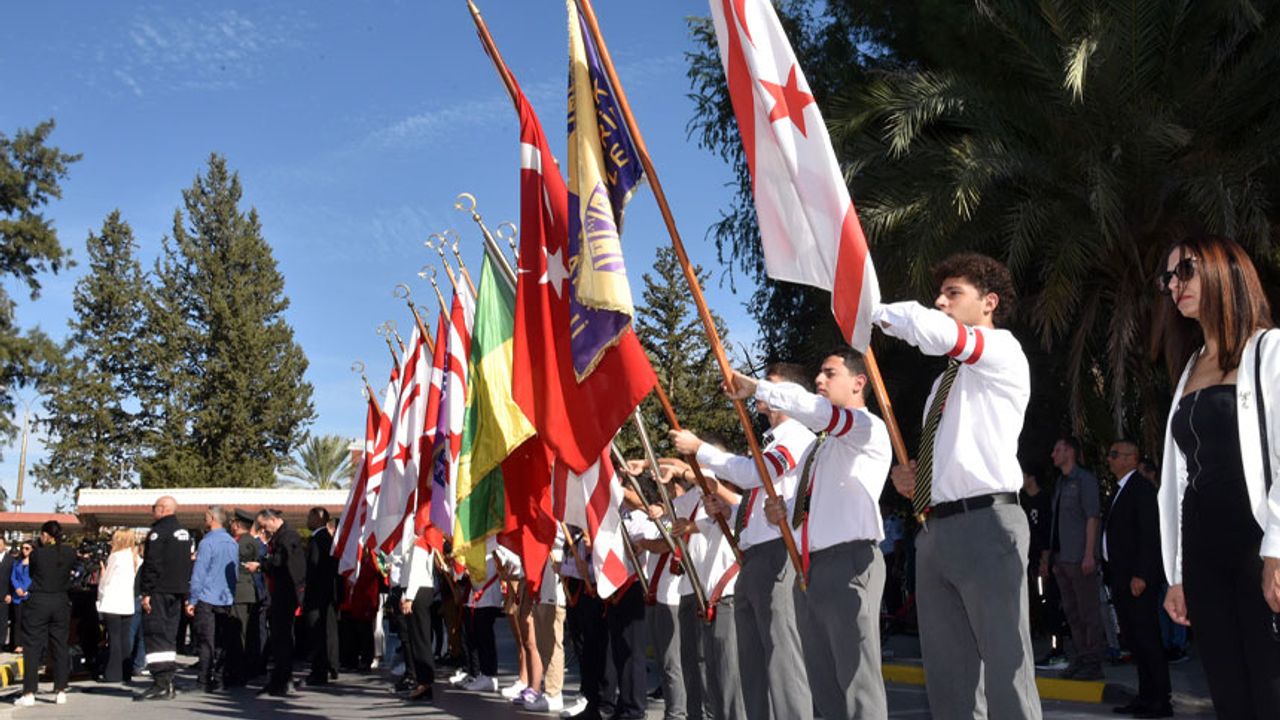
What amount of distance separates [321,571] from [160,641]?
74.1 inches

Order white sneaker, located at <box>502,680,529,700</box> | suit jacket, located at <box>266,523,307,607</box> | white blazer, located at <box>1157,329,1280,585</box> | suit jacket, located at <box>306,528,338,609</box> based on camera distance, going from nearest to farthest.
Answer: white blazer, located at <box>1157,329,1280,585</box> < white sneaker, located at <box>502,680,529,700</box> < suit jacket, located at <box>266,523,307,607</box> < suit jacket, located at <box>306,528,338,609</box>

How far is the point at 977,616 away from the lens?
484 cm

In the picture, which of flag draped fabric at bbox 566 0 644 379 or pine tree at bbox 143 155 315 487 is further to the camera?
pine tree at bbox 143 155 315 487

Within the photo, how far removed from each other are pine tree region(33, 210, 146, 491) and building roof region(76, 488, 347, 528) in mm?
17332

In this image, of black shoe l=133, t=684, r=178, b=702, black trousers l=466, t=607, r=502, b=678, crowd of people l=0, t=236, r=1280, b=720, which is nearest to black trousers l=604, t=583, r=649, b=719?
crowd of people l=0, t=236, r=1280, b=720

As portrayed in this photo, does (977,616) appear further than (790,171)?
No

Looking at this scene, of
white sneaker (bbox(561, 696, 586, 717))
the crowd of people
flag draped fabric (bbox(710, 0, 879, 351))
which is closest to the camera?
the crowd of people

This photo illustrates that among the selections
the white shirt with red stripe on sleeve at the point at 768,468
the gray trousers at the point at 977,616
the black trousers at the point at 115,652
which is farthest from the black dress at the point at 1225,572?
the black trousers at the point at 115,652

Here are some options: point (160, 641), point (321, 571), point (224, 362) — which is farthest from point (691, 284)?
point (224, 362)

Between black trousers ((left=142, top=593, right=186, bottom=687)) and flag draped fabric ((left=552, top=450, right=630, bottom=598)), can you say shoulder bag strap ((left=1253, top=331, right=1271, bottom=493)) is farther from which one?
black trousers ((left=142, top=593, right=186, bottom=687))

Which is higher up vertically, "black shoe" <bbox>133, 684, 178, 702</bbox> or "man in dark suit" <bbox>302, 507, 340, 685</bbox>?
"man in dark suit" <bbox>302, 507, 340, 685</bbox>

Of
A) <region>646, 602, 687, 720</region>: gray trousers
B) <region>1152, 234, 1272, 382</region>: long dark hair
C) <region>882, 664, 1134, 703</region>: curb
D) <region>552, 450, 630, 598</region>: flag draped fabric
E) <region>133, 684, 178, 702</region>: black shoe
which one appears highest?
<region>1152, 234, 1272, 382</region>: long dark hair

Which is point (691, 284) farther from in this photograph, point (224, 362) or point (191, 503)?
point (224, 362)

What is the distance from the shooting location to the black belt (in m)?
4.96
